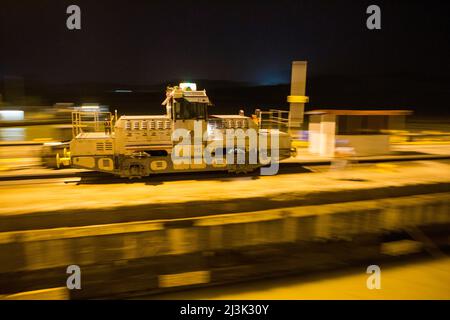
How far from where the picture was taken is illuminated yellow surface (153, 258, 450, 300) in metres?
5.80

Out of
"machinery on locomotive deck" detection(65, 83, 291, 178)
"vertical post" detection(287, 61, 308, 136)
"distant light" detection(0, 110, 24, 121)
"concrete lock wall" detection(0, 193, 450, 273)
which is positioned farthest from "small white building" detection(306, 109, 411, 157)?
"distant light" detection(0, 110, 24, 121)

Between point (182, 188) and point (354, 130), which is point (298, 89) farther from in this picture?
point (182, 188)

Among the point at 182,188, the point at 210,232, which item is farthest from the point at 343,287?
the point at 182,188

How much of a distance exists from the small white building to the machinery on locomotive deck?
5.28m

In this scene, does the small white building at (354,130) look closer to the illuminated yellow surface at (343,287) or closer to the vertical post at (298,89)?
the vertical post at (298,89)

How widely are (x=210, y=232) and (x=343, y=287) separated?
A: 2366 millimetres

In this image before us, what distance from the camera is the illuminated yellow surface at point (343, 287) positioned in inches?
228

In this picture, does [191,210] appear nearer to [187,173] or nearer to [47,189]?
[187,173]

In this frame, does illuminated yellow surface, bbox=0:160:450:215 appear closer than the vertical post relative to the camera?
Yes

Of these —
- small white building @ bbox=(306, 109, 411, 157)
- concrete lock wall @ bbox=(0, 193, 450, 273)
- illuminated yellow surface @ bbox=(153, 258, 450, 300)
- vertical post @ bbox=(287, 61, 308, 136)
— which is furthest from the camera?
vertical post @ bbox=(287, 61, 308, 136)

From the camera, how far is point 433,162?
17.0 meters

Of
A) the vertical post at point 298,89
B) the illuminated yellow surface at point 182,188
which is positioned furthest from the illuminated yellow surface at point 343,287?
the vertical post at point 298,89

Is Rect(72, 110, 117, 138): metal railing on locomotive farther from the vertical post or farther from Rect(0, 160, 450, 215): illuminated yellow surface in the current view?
the vertical post

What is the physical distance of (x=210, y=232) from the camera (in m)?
5.70
